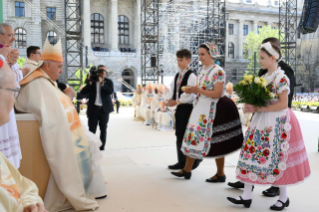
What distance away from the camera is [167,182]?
12.4 feet

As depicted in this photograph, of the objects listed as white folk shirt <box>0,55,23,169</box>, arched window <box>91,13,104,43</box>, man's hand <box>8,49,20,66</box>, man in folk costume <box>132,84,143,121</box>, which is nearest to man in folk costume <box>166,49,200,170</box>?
man's hand <box>8,49,20,66</box>

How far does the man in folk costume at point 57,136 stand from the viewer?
2566mm

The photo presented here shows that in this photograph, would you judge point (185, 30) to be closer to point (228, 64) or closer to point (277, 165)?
point (228, 64)

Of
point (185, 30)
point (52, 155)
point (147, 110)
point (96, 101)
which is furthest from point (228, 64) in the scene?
point (52, 155)

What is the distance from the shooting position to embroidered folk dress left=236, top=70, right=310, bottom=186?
2725 millimetres

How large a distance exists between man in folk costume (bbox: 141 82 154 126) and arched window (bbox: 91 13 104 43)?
2743 cm

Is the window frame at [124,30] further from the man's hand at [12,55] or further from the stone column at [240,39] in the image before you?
the man's hand at [12,55]

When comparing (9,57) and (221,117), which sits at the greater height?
(9,57)

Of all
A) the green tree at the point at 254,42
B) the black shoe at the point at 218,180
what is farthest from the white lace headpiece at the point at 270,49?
the green tree at the point at 254,42

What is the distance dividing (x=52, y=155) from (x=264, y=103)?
1.84m

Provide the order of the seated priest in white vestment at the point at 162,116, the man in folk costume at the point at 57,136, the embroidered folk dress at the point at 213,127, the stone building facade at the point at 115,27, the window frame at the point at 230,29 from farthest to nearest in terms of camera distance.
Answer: the window frame at the point at 230,29 < the stone building facade at the point at 115,27 < the seated priest in white vestment at the point at 162,116 < the embroidered folk dress at the point at 213,127 < the man in folk costume at the point at 57,136

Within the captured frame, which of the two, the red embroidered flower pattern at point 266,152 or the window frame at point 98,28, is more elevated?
the window frame at point 98,28

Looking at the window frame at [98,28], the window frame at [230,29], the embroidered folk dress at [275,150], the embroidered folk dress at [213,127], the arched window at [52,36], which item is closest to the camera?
the embroidered folk dress at [275,150]

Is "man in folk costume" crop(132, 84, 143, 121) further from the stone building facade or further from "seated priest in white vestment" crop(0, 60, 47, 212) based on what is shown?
the stone building facade
